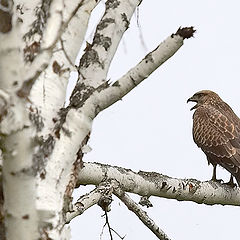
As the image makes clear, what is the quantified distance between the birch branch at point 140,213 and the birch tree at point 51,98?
0.21 meters

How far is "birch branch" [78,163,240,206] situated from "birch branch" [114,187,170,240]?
0.33ft

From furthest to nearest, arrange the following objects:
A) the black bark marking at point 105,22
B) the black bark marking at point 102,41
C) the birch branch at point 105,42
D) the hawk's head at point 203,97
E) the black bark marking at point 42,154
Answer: the hawk's head at point 203,97 → the black bark marking at point 105,22 → the black bark marking at point 102,41 → the birch branch at point 105,42 → the black bark marking at point 42,154

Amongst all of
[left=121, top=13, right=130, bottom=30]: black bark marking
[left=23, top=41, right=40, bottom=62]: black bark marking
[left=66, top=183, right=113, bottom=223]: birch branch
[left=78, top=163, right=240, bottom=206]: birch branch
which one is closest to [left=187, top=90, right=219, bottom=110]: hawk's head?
[left=78, top=163, right=240, bottom=206]: birch branch

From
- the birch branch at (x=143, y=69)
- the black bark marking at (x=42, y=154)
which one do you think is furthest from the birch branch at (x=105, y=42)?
the black bark marking at (x=42, y=154)

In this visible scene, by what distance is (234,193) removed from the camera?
7.32 m

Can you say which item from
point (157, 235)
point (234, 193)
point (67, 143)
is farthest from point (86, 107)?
point (234, 193)

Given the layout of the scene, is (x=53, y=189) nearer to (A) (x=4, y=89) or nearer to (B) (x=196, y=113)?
(A) (x=4, y=89)

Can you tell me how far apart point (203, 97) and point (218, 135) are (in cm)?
158

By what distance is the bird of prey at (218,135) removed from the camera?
8711mm

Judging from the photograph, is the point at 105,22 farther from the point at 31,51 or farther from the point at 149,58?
the point at 149,58

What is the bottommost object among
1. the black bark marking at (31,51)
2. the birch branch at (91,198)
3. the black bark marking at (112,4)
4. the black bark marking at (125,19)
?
the birch branch at (91,198)

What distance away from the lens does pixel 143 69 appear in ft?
12.4

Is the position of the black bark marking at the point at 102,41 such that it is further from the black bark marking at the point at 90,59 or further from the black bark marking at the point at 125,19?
the black bark marking at the point at 125,19

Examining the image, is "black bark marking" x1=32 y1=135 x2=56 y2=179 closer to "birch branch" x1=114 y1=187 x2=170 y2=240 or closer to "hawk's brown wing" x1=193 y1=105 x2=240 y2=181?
"birch branch" x1=114 y1=187 x2=170 y2=240
